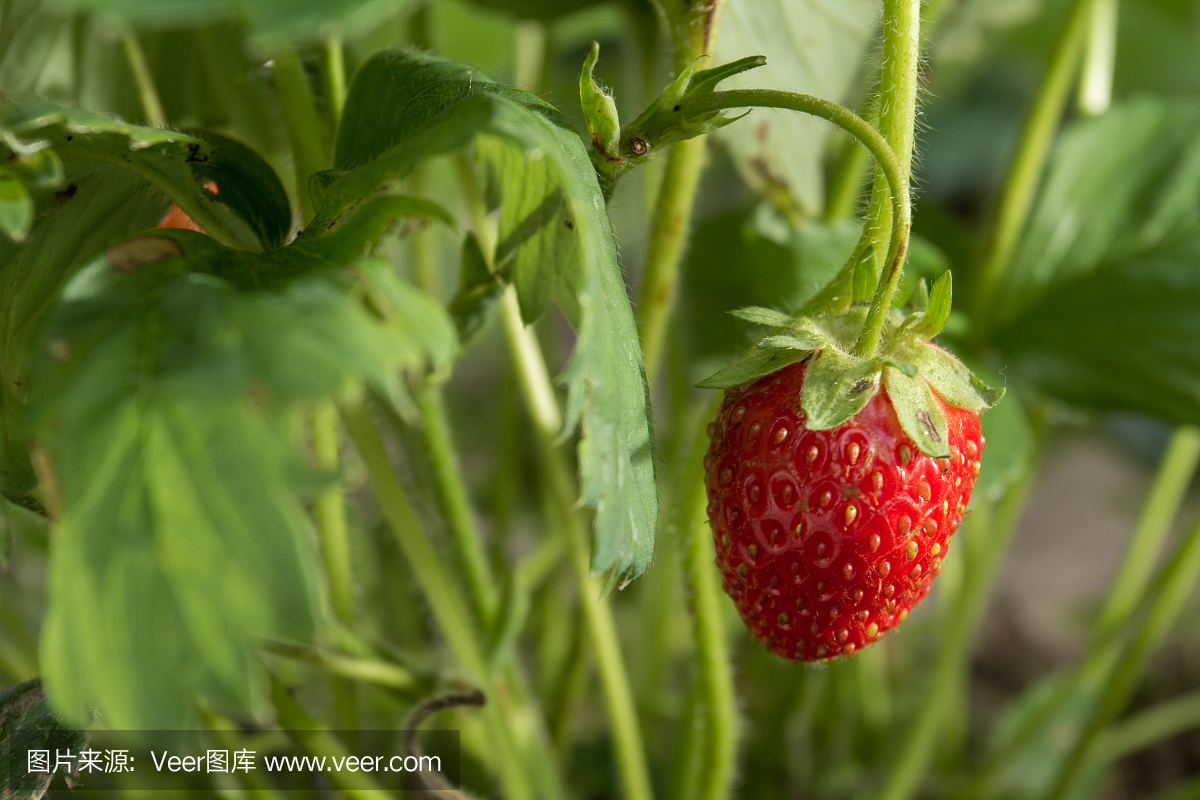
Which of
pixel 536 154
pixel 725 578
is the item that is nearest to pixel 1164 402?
pixel 725 578

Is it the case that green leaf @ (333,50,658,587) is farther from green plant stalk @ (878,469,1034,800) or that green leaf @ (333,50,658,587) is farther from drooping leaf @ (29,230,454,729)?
green plant stalk @ (878,469,1034,800)

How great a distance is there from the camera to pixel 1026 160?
2.31 ft

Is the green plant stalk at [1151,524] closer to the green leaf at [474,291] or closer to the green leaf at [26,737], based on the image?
the green leaf at [474,291]

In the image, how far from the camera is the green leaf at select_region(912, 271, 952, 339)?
37 centimetres

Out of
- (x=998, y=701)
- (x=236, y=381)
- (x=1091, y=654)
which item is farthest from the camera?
(x=998, y=701)

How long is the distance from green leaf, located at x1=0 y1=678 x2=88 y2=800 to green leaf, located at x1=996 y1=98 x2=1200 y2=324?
0.65 m

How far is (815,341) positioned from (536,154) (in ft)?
0.46

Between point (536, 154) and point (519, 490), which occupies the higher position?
point (536, 154)

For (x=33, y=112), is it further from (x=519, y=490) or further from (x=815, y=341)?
(x=519, y=490)

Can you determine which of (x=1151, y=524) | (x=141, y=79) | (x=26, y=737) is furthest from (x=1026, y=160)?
(x=26, y=737)

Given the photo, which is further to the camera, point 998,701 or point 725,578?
point 998,701

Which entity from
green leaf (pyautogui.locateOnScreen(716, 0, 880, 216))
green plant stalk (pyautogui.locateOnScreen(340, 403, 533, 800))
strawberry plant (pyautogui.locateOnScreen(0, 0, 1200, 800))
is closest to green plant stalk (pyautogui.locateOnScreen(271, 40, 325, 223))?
strawberry plant (pyautogui.locateOnScreen(0, 0, 1200, 800))

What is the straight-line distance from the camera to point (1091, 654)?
0.81 meters

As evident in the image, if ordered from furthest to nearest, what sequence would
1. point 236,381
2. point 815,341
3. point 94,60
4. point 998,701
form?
point 998,701, point 94,60, point 815,341, point 236,381
